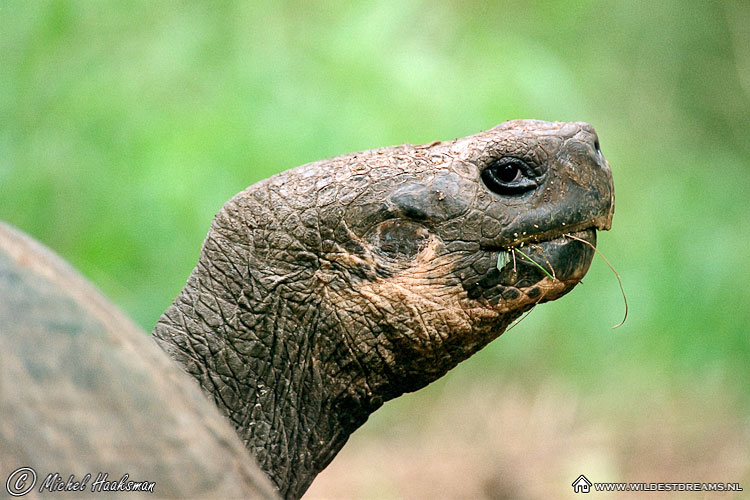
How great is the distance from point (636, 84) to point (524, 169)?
8543 millimetres

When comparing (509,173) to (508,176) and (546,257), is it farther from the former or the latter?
(546,257)

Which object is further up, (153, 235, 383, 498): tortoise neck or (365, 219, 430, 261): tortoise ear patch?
(365, 219, 430, 261): tortoise ear patch

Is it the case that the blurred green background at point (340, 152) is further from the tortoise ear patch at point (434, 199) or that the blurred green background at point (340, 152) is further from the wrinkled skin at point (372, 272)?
the tortoise ear patch at point (434, 199)

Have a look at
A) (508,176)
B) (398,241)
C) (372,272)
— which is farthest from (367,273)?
(508,176)

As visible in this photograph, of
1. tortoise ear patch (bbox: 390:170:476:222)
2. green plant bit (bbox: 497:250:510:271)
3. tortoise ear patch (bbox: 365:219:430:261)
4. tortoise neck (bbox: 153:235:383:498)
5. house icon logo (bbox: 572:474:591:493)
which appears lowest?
house icon logo (bbox: 572:474:591:493)

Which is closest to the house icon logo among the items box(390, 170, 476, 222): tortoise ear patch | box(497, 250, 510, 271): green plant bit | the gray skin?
the gray skin

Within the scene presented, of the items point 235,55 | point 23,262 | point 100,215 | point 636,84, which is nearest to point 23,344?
point 23,262

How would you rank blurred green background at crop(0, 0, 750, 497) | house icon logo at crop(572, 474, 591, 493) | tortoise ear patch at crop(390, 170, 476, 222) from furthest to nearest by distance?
blurred green background at crop(0, 0, 750, 497) < house icon logo at crop(572, 474, 591, 493) < tortoise ear patch at crop(390, 170, 476, 222)

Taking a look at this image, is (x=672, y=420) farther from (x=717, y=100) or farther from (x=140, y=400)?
(x=140, y=400)

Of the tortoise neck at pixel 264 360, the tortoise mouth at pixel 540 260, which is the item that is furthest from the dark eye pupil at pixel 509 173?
the tortoise neck at pixel 264 360

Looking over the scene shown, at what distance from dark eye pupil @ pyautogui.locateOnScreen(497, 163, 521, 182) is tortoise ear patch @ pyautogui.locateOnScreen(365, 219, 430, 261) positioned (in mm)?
276

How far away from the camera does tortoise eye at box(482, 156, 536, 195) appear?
8.69 feet

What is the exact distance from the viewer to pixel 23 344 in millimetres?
1443

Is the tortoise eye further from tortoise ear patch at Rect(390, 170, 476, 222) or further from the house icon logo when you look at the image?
the house icon logo
